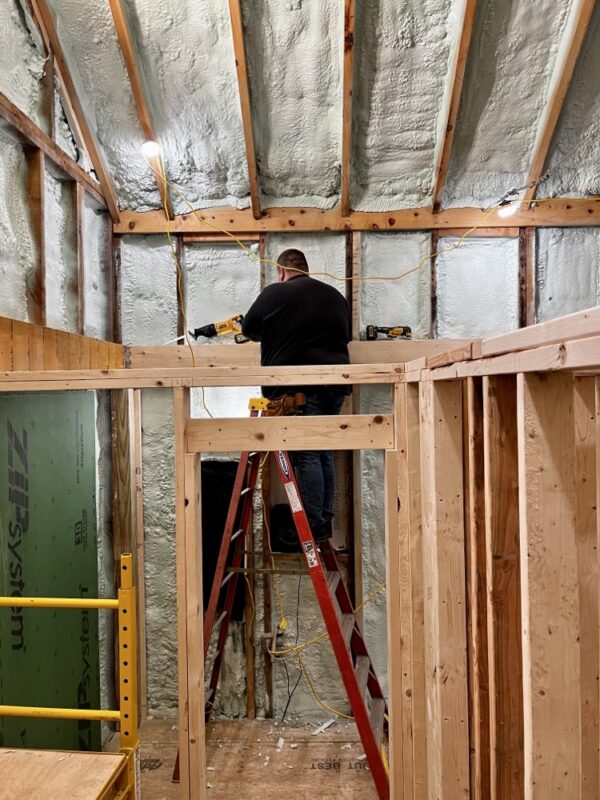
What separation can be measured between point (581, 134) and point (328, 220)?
Result: 135 cm

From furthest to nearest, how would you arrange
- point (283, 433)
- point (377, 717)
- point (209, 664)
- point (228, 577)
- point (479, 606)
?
1. point (209, 664)
2. point (228, 577)
3. point (377, 717)
4. point (283, 433)
5. point (479, 606)

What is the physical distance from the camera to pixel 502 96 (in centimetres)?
240

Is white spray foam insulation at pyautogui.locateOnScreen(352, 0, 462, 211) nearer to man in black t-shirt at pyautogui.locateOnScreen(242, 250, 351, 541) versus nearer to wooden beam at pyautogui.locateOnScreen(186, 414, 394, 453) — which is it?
man in black t-shirt at pyautogui.locateOnScreen(242, 250, 351, 541)

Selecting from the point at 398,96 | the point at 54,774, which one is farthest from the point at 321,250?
the point at 54,774

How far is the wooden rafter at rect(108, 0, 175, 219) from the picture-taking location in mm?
2105

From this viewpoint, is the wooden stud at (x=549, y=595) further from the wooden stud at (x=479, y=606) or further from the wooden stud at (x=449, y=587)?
the wooden stud at (x=449, y=587)

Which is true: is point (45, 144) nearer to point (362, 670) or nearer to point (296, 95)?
point (296, 95)

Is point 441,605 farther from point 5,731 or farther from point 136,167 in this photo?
point 136,167

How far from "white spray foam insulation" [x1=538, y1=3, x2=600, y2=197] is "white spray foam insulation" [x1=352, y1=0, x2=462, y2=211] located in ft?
1.99

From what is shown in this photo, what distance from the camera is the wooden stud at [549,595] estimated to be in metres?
0.91

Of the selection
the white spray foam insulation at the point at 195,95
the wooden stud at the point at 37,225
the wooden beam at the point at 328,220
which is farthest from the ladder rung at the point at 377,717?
the white spray foam insulation at the point at 195,95

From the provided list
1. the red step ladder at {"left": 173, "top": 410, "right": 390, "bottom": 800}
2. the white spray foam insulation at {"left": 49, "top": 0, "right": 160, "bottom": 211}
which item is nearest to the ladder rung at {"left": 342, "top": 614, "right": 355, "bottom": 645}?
the red step ladder at {"left": 173, "top": 410, "right": 390, "bottom": 800}

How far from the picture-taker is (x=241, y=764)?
2461 millimetres

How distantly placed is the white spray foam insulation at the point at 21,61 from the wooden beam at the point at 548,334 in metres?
2.07
